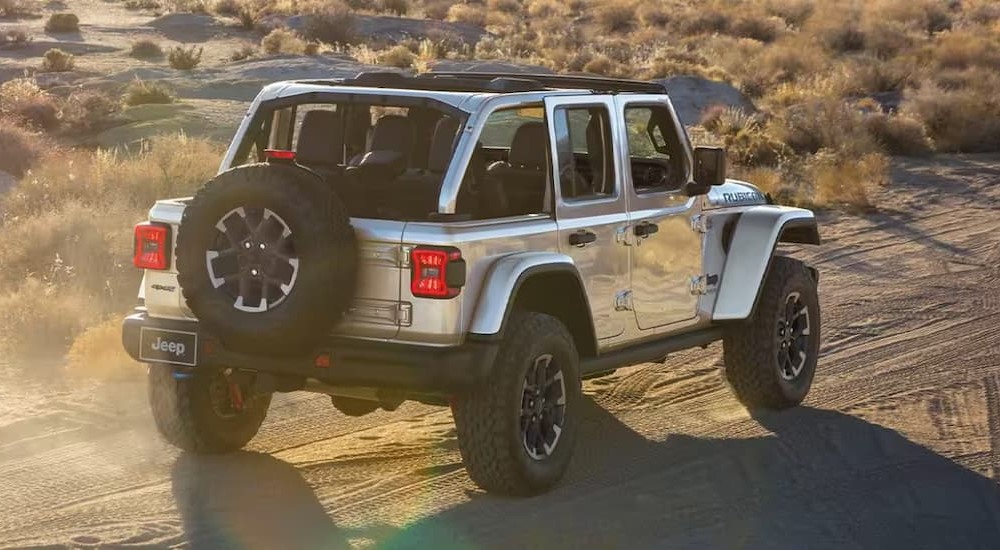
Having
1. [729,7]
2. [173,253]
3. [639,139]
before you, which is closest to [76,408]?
[173,253]

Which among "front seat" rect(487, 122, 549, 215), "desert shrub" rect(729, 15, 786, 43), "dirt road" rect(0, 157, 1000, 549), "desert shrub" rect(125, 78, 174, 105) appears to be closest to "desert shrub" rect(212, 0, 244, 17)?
"desert shrub" rect(729, 15, 786, 43)

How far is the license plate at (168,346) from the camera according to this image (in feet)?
23.2

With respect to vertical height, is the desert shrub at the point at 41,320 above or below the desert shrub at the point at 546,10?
above

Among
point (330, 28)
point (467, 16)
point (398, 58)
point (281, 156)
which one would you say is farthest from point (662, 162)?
point (467, 16)

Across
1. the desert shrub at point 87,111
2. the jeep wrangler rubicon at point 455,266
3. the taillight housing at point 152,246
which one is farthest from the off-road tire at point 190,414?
the desert shrub at point 87,111

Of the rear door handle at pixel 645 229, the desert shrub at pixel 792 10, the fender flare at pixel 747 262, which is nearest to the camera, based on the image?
the rear door handle at pixel 645 229

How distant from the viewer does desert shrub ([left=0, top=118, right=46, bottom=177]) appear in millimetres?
19828

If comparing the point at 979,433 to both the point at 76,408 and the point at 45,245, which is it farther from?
the point at 45,245

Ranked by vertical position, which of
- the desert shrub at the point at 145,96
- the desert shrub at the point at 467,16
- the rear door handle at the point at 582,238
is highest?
the rear door handle at the point at 582,238

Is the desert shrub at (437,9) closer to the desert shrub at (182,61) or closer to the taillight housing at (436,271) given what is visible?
the desert shrub at (182,61)

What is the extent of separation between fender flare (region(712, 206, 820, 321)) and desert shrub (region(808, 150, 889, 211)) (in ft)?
34.4

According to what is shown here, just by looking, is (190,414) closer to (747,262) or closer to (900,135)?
(747,262)

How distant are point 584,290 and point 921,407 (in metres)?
2.79

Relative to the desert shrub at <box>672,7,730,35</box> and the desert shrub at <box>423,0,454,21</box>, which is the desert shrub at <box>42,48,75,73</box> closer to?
the desert shrub at <box>423,0,454,21</box>
